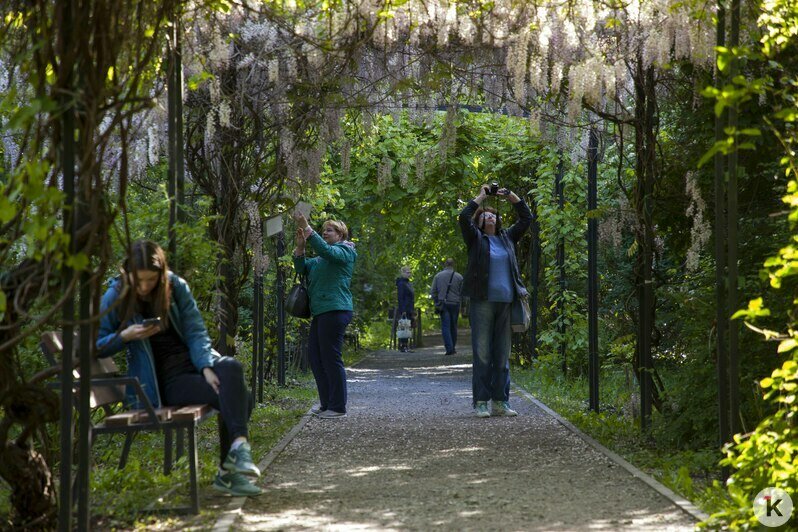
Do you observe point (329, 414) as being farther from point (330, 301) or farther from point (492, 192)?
point (492, 192)

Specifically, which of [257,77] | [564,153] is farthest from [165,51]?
[564,153]

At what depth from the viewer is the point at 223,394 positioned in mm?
5227

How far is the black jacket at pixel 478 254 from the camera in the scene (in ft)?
29.2

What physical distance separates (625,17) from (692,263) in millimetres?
1665

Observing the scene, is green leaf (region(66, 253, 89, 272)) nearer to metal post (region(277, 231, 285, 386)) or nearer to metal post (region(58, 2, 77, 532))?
metal post (region(58, 2, 77, 532))

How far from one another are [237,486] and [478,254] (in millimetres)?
4106

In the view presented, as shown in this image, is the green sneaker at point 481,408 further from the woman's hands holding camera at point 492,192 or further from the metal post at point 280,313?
the metal post at point 280,313

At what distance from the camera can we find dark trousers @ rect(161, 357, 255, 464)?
519 cm

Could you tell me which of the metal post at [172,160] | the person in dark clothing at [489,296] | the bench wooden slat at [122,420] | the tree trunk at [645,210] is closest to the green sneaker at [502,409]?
the person in dark clothing at [489,296]

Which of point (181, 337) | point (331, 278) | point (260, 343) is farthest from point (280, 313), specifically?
point (181, 337)

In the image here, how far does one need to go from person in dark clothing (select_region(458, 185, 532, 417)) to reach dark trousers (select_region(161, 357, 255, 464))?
3.79 meters

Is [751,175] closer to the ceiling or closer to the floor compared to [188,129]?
closer to the floor

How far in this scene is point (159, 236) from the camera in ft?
21.0

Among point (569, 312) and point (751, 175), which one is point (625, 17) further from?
point (569, 312)
